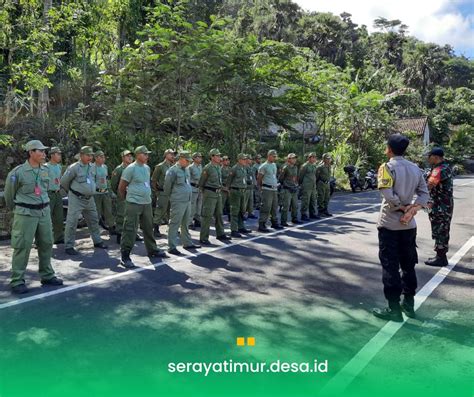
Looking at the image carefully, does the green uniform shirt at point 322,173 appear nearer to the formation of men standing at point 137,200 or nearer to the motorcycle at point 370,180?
the formation of men standing at point 137,200

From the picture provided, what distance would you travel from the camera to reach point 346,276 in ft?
23.2

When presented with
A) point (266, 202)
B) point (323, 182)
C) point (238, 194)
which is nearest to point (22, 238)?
point (238, 194)

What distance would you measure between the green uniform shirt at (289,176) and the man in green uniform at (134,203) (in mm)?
4960

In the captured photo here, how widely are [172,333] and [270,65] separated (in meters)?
14.9

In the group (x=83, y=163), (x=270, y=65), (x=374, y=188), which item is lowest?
(x=374, y=188)

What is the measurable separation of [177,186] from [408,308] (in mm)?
4708

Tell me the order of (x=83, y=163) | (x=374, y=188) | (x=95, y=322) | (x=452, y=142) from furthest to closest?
(x=452, y=142) < (x=374, y=188) < (x=83, y=163) < (x=95, y=322)

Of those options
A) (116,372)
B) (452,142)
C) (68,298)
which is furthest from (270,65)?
(452,142)

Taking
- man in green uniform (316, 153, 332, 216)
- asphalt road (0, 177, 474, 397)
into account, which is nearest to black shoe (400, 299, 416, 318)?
asphalt road (0, 177, 474, 397)

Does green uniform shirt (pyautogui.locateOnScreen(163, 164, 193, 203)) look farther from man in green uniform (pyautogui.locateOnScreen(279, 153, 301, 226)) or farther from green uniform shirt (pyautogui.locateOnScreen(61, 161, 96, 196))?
man in green uniform (pyautogui.locateOnScreen(279, 153, 301, 226))

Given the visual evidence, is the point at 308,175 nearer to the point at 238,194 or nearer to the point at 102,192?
the point at 238,194

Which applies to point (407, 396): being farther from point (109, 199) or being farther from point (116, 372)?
point (109, 199)

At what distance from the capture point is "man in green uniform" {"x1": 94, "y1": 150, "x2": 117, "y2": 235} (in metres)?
10.0

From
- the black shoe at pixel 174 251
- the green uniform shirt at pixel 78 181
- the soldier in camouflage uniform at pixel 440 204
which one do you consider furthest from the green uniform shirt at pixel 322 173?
the green uniform shirt at pixel 78 181
